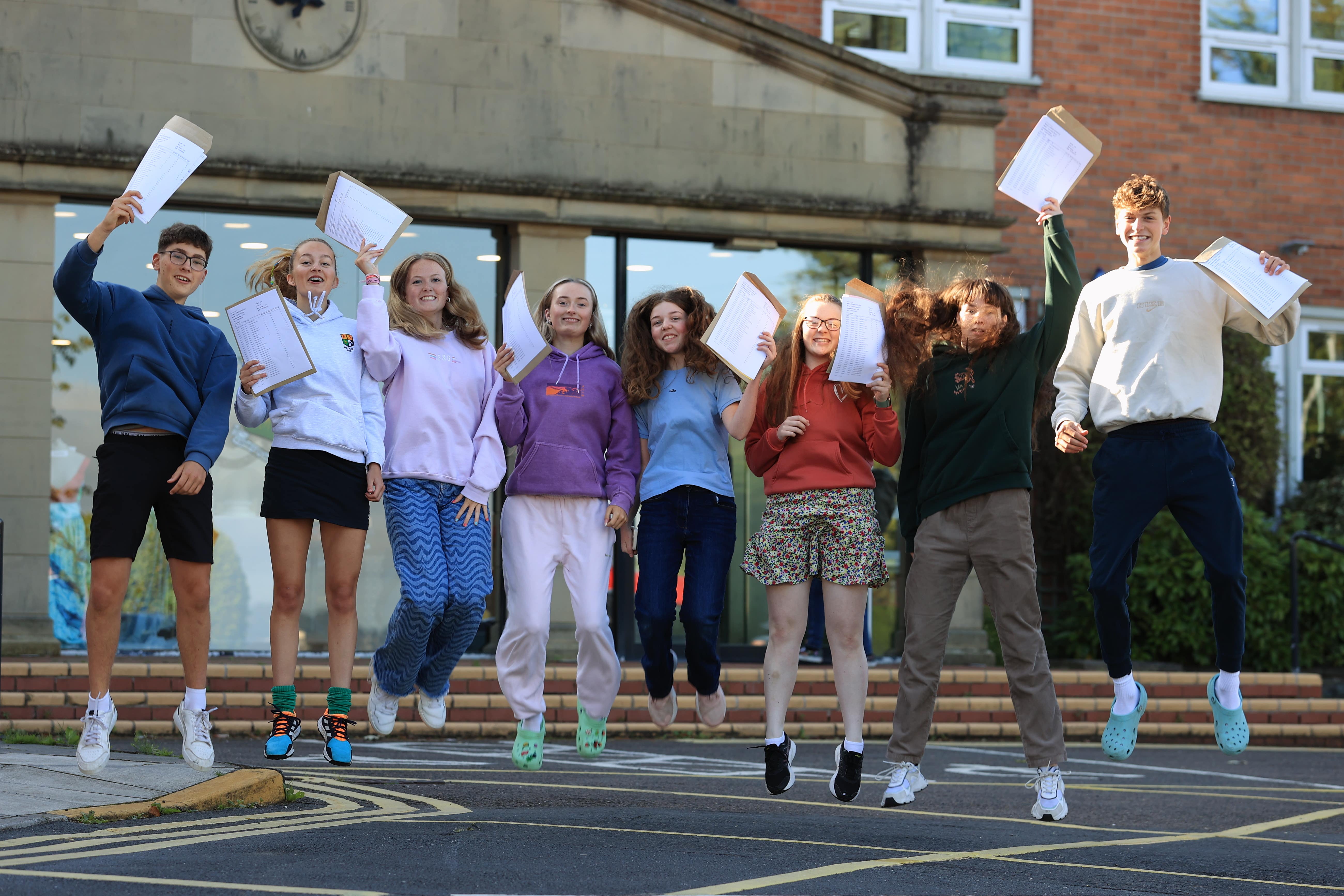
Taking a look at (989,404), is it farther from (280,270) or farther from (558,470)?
(280,270)

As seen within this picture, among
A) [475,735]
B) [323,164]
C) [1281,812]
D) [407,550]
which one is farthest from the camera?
[323,164]

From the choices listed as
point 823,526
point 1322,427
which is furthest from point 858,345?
point 1322,427

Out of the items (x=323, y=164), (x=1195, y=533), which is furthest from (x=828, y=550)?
(x=323, y=164)

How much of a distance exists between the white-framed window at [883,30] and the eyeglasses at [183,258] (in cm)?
939

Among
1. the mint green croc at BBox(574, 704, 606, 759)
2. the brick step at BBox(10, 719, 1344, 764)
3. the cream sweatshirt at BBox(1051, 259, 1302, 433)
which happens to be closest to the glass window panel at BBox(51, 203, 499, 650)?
the brick step at BBox(10, 719, 1344, 764)

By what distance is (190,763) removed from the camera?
6734 mm

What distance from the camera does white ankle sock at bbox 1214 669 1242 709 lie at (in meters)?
6.39

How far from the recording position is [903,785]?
627 cm

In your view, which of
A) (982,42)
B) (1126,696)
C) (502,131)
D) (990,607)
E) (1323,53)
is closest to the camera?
(990,607)

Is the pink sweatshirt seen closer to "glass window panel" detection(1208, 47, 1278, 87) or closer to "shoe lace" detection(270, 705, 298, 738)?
"shoe lace" detection(270, 705, 298, 738)

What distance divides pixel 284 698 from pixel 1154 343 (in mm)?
3876

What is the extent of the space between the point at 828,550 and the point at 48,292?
22.2 feet

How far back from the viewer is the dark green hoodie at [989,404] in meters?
6.25

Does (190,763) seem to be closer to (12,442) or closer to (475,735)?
(475,735)
